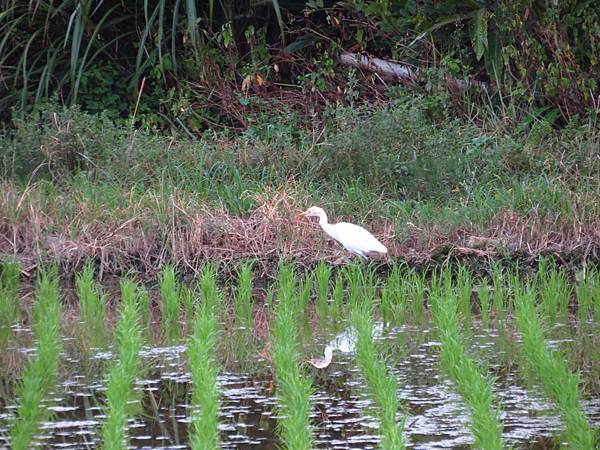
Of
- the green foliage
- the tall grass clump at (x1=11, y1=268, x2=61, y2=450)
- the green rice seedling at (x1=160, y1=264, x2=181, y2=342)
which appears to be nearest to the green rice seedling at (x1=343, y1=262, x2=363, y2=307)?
the green rice seedling at (x1=160, y1=264, x2=181, y2=342)

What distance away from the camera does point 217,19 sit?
38.3ft

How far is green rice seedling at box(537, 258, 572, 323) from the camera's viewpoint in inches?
251

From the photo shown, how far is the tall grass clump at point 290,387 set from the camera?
392cm

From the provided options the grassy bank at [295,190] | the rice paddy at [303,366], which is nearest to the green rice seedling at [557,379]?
the rice paddy at [303,366]

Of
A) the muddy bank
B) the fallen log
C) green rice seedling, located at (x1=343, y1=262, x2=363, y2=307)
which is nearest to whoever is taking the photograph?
green rice seedling, located at (x1=343, y1=262, x2=363, y2=307)

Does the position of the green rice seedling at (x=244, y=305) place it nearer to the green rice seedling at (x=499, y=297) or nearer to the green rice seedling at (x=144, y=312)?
the green rice seedling at (x=144, y=312)

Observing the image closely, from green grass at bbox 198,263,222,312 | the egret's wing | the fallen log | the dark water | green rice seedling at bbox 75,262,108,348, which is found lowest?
the dark water

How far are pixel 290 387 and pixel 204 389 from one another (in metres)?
0.34

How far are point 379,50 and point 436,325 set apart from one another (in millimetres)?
5772

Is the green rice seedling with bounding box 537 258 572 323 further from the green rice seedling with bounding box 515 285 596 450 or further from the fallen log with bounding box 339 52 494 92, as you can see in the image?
the fallen log with bounding box 339 52 494 92

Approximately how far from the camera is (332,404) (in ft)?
16.2

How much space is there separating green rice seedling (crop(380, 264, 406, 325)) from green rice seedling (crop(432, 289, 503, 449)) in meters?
0.43

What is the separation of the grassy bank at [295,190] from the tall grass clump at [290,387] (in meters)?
1.61

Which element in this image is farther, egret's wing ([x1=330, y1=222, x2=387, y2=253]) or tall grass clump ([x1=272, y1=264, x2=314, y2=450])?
egret's wing ([x1=330, y1=222, x2=387, y2=253])
